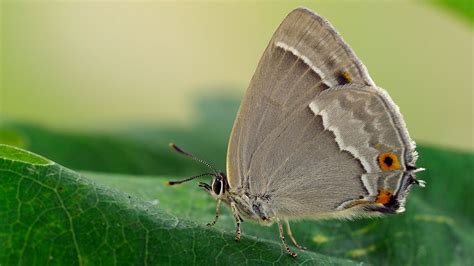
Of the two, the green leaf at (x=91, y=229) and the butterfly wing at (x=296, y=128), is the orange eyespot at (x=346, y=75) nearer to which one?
the butterfly wing at (x=296, y=128)

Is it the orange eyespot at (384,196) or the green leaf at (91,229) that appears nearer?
the green leaf at (91,229)

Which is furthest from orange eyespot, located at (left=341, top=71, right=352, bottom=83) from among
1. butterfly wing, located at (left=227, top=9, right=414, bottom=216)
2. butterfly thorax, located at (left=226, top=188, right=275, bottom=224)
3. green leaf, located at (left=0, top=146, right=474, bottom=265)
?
green leaf, located at (left=0, top=146, right=474, bottom=265)

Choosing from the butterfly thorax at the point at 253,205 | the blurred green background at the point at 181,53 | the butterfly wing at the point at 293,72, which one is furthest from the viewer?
the blurred green background at the point at 181,53

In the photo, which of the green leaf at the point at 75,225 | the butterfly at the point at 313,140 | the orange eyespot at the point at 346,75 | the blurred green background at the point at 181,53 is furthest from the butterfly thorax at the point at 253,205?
the blurred green background at the point at 181,53

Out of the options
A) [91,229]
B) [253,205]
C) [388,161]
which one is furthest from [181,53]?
[91,229]

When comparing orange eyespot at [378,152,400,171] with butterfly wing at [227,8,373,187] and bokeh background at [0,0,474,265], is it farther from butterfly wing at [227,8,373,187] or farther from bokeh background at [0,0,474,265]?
bokeh background at [0,0,474,265]

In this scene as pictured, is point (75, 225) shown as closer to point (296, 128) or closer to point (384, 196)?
point (296, 128)
